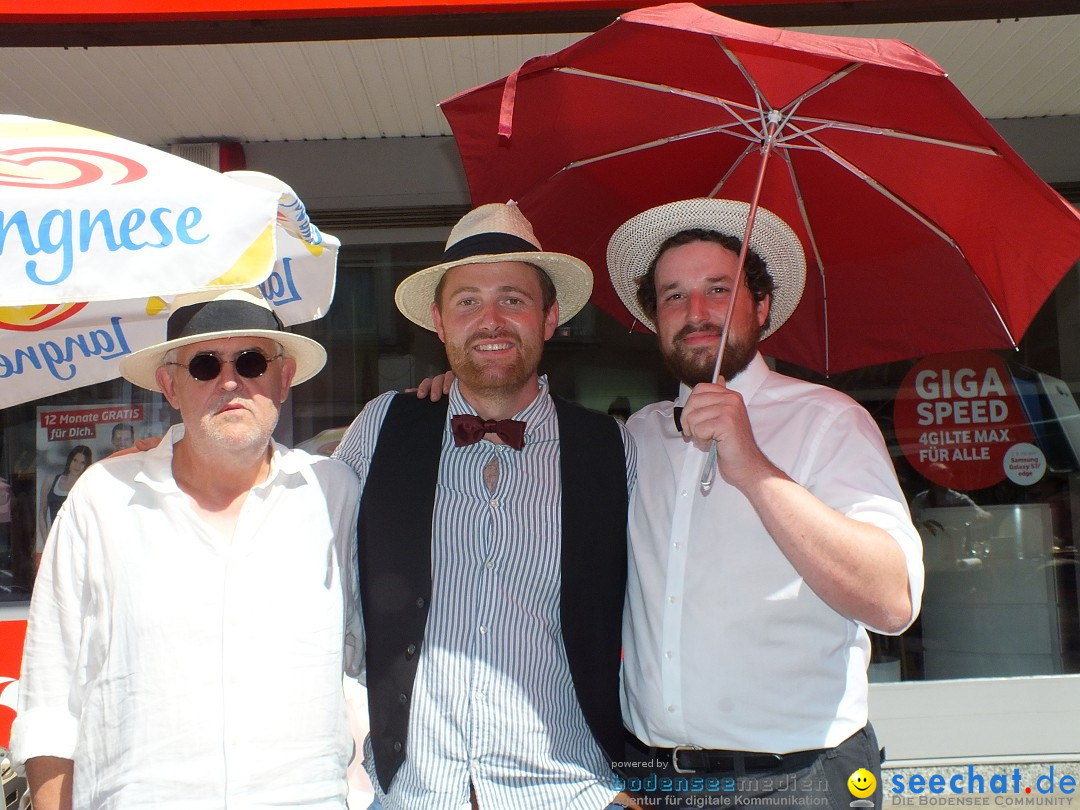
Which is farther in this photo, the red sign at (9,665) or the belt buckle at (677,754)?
the red sign at (9,665)

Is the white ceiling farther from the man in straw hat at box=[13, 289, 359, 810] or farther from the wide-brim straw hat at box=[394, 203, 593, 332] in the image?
the man in straw hat at box=[13, 289, 359, 810]

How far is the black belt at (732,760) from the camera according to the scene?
7.92 feet

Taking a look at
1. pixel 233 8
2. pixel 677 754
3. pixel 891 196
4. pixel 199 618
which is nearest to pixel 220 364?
pixel 199 618

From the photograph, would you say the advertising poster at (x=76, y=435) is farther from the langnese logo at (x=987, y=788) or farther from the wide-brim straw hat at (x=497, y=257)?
the langnese logo at (x=987, y=788)

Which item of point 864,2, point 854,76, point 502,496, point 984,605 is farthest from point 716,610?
point 984,605

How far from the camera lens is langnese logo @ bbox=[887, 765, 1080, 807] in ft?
17.5

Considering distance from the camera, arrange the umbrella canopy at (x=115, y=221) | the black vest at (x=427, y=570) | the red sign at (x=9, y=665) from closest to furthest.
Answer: the umbrella canopy at (x=115, y=221), the black vest at (x=427, y=570), the red sign at (x=9, y=665)

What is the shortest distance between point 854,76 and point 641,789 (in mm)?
1895

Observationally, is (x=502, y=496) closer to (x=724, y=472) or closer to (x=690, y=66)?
(x=724, y=472)

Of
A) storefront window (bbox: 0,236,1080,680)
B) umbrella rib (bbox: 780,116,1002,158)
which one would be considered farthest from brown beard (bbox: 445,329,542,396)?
Answer: storefront window (bbox: 0,236,1080,680)

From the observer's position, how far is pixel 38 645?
7.74ft

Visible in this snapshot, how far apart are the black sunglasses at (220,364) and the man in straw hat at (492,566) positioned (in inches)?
16.7

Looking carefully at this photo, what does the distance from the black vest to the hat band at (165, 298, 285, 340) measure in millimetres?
501

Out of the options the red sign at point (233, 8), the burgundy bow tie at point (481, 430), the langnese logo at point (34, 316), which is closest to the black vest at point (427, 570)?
the burgundy bow tie at point (481, 430)
